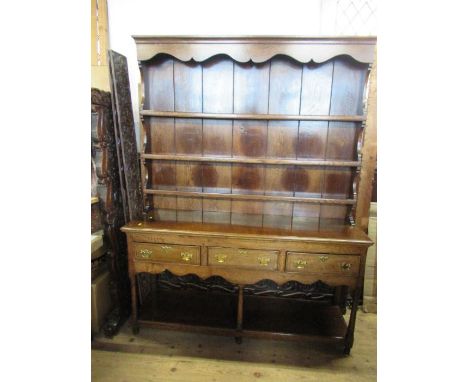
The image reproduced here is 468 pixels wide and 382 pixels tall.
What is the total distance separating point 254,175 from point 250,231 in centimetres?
44

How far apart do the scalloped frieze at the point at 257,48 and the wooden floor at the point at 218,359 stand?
1.92 metres

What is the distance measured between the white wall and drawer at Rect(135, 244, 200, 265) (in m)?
1.54

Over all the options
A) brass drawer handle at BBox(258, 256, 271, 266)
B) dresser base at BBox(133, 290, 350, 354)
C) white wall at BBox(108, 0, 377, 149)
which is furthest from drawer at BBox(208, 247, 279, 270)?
white wall at BBox(108, 0, 377, 149)

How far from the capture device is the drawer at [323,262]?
1.66 metres

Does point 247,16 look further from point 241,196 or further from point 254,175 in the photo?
point 241,196

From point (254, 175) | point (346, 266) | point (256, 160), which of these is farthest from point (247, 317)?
point (256, 160)

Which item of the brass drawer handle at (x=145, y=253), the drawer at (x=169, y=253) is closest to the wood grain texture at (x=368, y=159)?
the drawer at (x=169, y=253)

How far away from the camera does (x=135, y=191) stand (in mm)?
1986

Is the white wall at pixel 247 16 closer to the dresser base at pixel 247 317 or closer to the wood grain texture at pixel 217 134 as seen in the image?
the wood grain texture at pixel 217 134
